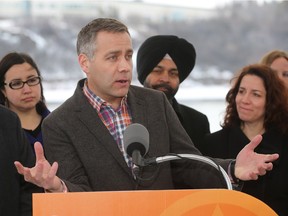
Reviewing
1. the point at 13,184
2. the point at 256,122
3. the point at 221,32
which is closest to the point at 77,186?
the point at 13,184

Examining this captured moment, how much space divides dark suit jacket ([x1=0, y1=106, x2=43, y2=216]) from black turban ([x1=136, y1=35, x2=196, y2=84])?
154 centimetres

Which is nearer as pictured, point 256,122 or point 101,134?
point 101,134

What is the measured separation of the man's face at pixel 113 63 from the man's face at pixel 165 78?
127 cm

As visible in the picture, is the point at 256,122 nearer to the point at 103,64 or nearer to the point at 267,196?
the point at 267,196

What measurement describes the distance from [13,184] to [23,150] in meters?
0.15

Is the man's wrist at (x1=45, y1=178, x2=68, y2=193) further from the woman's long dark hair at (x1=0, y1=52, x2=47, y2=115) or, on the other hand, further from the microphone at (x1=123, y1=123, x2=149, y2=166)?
the woman's long dark hair at (x1=0, y1=52, x2=47, y2=115)

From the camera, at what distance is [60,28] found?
5195 mm

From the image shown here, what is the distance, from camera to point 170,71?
12.7ft

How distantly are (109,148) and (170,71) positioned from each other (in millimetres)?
1486

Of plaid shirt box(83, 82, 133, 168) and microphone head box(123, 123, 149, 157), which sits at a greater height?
plaid shirt box(83, 82, 133, 168)

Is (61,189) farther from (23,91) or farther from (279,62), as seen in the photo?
(279,62)

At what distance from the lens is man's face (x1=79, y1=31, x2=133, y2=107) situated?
2467 millimetres

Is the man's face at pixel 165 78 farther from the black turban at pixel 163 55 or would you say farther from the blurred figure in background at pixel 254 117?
the blurred figure in background at pixel 254 117

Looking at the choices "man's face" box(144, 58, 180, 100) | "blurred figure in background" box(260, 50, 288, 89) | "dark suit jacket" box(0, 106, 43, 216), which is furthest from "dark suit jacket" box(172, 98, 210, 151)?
"dark suit jacket" box(0, 106, 43, 216)
